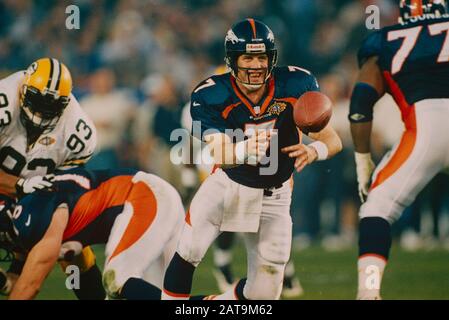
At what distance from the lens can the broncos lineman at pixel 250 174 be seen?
5387mm

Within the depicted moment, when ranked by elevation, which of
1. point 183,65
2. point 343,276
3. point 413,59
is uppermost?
point 183,65

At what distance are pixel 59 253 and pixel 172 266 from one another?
0.68 meters

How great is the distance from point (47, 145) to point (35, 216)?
86 cm

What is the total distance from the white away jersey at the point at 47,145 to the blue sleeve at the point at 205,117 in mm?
1065

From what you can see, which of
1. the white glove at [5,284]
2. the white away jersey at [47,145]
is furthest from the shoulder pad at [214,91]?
the white glove at [5,284]

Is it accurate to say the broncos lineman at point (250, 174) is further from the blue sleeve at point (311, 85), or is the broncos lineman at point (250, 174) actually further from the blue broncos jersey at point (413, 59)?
the blue broncos jersey at point (413, 59)

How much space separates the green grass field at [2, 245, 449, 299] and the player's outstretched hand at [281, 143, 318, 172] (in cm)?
210

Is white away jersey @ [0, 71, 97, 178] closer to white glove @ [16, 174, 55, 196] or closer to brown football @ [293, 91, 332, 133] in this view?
white glove @ [16, 174, 55, 196]

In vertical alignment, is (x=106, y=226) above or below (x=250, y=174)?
below

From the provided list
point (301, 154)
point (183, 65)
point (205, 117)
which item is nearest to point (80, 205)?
point (205, 117)

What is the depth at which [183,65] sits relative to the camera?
10.4 meters

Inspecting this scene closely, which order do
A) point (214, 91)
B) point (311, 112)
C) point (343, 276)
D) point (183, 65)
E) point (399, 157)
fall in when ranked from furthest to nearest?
point (183, 65) < point (343, 276) < point (214, 91) < point (399, 157) < point (311, 112)

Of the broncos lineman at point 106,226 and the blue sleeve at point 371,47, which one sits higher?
the blue sleeve at point 371,47

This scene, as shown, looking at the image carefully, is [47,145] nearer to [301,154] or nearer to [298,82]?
[298,82]
